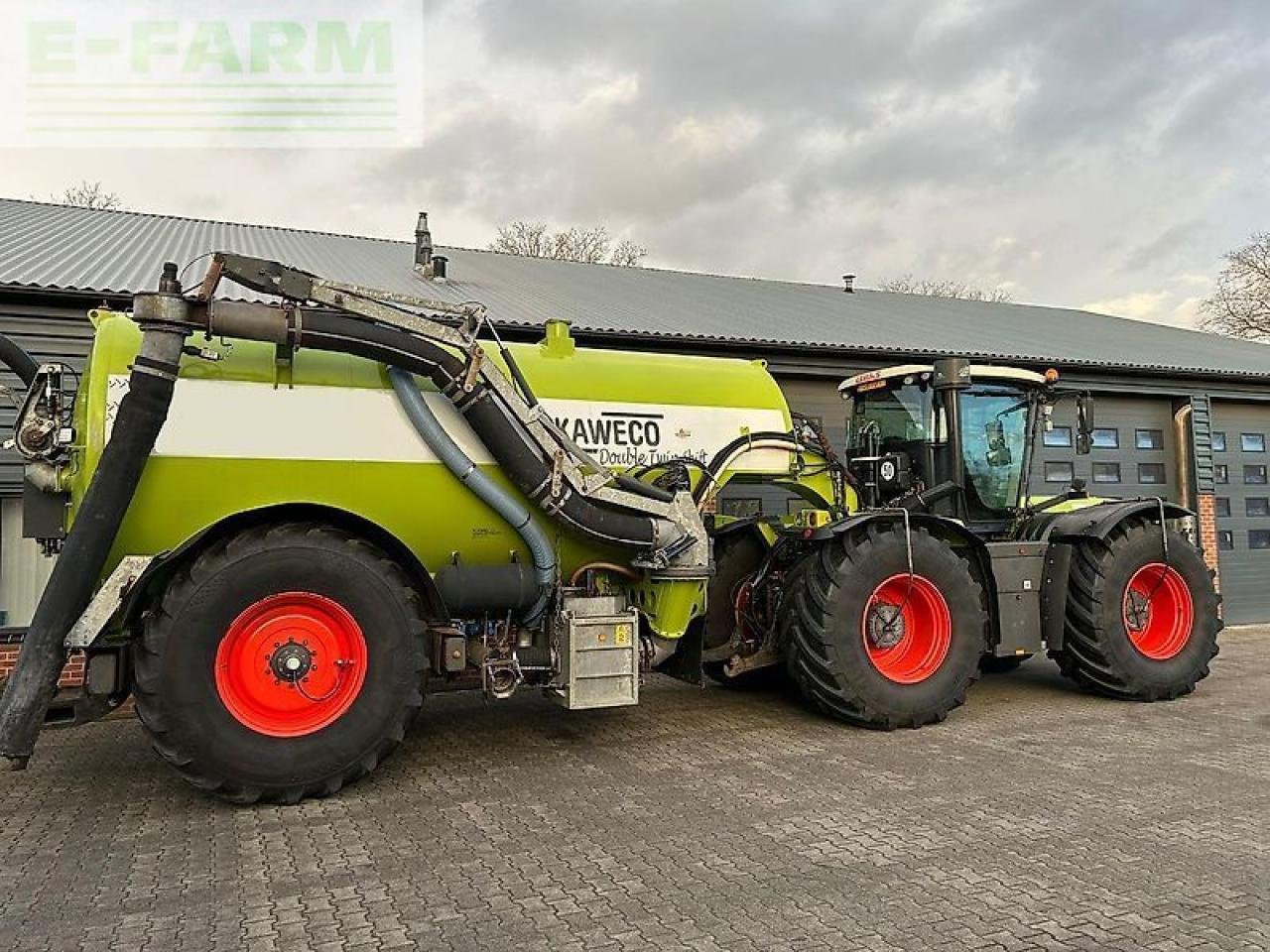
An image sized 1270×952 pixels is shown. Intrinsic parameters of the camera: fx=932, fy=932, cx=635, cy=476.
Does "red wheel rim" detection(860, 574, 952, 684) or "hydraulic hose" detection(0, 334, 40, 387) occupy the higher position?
"hydraulic hose" detection(0, 334, 40, 387)

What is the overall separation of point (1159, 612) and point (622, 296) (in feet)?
24.3

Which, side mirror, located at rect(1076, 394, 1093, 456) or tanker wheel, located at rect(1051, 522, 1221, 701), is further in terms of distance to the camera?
side mirror, located at rect(1076, 394, 1093, 456)

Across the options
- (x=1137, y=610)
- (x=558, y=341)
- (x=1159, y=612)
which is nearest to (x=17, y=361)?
(x=558, y=341)

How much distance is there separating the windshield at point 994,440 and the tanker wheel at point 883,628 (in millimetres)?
1153

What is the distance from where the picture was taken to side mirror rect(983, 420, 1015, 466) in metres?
7.81

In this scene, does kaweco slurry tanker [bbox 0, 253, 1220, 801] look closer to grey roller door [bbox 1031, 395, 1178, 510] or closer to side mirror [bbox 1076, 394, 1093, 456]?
side mirror [bbox 1076, 394, 1093, 456]

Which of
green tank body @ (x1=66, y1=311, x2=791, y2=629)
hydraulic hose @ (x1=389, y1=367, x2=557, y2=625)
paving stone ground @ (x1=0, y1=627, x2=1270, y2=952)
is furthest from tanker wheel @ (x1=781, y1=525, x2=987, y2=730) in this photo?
hydraulic hose @ (x1=389, y1=367, x2=557, y2=625)

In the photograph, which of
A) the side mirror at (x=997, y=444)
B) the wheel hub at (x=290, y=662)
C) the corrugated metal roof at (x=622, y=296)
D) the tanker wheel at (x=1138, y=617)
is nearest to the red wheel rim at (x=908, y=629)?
the tanker wheel at (x=1138, y=617)

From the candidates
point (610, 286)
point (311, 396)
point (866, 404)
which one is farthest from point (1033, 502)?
point (610, 286)

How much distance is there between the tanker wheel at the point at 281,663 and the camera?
4.57 metres

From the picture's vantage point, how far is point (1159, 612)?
25.9 feet

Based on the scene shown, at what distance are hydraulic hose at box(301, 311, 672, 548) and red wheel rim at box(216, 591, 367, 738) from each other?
4.21 feet

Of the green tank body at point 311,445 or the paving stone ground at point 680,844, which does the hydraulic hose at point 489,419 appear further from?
the paving stone ground at point 680,844

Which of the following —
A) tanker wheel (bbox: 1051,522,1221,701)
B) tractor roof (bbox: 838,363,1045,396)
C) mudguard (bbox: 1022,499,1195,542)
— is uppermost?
tractor roof (bbox: 838,363,1045,396)
